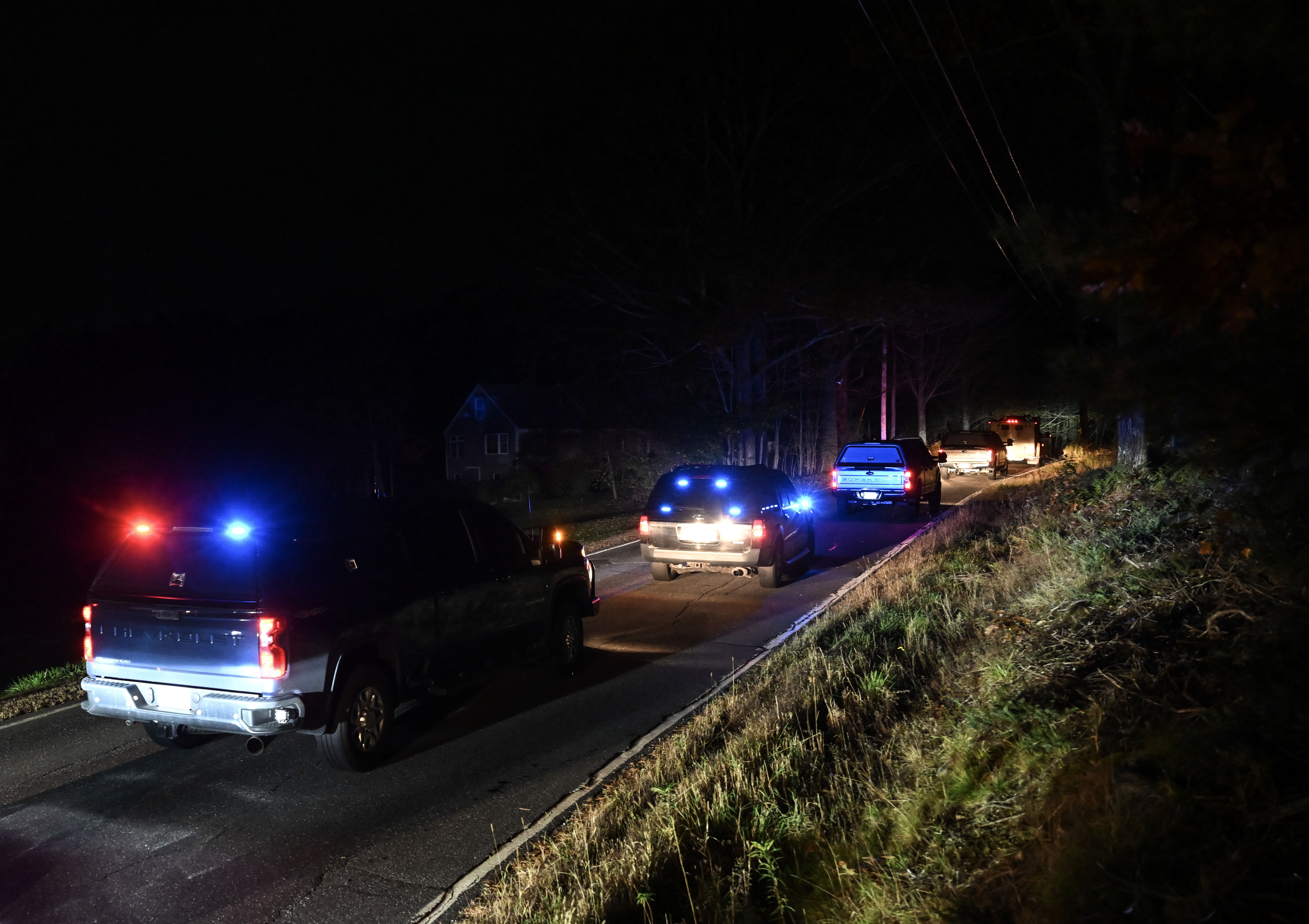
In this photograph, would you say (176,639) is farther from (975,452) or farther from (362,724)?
(975,452)

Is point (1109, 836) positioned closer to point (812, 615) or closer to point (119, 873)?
point (119, 873)

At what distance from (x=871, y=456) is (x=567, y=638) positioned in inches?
579

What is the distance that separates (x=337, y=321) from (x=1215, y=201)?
6297 cm

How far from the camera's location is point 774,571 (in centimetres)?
1301

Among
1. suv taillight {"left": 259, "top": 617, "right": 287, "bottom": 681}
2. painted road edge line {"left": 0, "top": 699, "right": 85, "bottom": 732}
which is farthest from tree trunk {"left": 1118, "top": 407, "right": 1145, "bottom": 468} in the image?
painted road edge line {"left": 0, "top": 699, "right": 85, "bottom": 732}

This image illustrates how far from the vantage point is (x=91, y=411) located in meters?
30.6

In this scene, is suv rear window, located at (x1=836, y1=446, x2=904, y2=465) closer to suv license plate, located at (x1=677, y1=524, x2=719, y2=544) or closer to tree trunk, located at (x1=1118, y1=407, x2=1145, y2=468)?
tree trunk, located at (x1=1118, y1=407, x2=1145, y2=468)

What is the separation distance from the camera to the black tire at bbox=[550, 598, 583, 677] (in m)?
8.62

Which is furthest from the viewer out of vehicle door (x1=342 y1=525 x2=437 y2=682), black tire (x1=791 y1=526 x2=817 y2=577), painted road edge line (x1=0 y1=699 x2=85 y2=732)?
black tire (x1=791 y1=526 x2=817 y2=577)

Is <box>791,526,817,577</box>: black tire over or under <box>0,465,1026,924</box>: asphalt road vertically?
over

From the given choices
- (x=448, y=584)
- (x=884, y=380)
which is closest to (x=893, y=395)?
(x=884, y=380)

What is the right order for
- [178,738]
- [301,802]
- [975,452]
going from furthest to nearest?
[975,452]
[178,738]
[301,802]

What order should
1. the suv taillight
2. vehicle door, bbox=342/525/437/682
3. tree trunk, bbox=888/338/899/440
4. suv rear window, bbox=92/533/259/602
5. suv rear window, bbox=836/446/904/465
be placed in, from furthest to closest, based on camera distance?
tree trunk, bbox=888/338/899/440
suv rear window, bbox=836/446/904/465
vehicle door, bbox=342/525/437/682
suv rear window, bbox=92/533/259/602
the suv taillight

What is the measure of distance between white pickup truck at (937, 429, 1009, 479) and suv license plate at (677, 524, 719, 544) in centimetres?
2239
